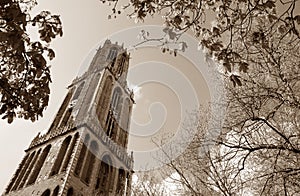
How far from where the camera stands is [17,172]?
31844 millimetres

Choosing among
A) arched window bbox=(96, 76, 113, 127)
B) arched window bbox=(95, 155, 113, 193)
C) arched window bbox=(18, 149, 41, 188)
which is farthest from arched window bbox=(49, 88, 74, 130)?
arched window bbox=(95, 155, 113, 193)

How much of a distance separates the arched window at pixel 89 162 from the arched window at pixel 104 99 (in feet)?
16.5

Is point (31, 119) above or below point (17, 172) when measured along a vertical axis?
below

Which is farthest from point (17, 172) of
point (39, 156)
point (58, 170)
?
point (58, 170)

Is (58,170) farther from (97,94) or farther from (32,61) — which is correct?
(32,61)

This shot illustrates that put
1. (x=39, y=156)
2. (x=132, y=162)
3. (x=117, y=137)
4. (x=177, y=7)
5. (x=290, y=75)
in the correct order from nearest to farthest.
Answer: (x=177, y=7) < (x=290, y=75) < (x=39, y=156) < (x=132, y=162) < (x=117, y=137)

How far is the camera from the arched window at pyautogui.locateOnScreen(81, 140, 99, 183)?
29.0 meters

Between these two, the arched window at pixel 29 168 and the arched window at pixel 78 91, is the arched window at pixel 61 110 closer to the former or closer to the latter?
the arched window at pixel 78 91

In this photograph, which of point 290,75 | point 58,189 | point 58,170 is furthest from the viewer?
point 58,170

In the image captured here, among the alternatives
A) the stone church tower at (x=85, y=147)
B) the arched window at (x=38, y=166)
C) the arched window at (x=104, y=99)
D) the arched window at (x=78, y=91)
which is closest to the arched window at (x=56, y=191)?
the stone church tower at (x=85, y=147)

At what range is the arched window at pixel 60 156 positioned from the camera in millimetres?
27925

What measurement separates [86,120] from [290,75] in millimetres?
26919

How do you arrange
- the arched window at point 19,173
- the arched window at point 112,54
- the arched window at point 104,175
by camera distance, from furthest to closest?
the arched window at point 112,54 → the arched window at point 104,175 → the arched window at point 19,173

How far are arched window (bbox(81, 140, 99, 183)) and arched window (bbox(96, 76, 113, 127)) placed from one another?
5.02m
